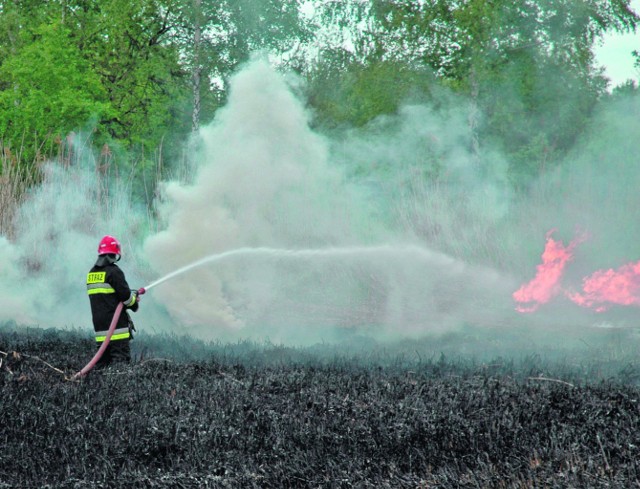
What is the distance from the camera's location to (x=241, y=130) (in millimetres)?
13805

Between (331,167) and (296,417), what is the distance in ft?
36.9

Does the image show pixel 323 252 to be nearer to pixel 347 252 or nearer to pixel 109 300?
pixel 347 252

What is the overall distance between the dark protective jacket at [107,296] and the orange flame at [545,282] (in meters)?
7.03

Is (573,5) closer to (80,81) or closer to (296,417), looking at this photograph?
(80,81)

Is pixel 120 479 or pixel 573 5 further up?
pixel 573 5

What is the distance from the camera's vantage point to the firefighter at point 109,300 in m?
9.26

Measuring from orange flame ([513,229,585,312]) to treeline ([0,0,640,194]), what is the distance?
374 centimetres

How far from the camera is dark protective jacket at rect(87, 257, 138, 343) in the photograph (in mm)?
9242

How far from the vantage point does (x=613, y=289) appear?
45.6 feet

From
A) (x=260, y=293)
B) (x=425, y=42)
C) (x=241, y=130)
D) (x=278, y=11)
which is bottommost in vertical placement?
(x=260, y=293)

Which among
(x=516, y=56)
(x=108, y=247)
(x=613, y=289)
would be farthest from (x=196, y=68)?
(x=108, y=247)

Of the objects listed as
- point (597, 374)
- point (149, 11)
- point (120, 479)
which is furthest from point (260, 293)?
point (149, 11)

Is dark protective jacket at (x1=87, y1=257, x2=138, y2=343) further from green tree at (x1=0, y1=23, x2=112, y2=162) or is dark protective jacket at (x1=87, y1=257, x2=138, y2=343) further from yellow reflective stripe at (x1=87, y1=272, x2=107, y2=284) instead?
green tree at (x1=0, y1=23, x2=112, y2=162)

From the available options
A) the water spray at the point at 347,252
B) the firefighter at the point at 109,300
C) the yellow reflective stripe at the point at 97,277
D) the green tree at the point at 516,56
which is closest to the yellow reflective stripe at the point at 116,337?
the firefighter at the point at 109,300
